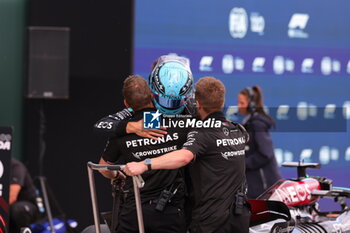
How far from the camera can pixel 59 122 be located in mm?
10297

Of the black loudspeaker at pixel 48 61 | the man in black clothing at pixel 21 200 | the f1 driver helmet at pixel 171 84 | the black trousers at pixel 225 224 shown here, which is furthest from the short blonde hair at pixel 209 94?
the black loudspeaker at pixel 48 61

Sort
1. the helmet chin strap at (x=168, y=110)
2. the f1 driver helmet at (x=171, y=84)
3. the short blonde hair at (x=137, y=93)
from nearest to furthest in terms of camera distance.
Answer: the f1 driver helmet at (x=171, y=84) → the helmet chin strap at (x=168, y=110) → the short blonde hair at (x=137, y=93)

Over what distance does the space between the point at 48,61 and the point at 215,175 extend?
523cm

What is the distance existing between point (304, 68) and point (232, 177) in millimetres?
5118

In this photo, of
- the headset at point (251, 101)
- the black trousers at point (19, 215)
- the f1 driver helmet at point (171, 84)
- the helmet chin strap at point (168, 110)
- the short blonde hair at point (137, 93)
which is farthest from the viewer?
the headset at point (251, 101)

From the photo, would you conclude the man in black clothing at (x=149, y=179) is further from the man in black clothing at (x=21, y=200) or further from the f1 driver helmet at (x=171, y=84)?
the man in black clothing at (x=21, y=200)

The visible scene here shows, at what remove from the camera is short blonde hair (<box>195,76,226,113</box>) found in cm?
511

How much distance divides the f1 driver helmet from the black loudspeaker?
501 centimetres

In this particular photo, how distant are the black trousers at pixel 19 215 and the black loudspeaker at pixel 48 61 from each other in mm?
1500

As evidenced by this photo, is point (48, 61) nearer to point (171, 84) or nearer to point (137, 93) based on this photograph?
point (137, 93)

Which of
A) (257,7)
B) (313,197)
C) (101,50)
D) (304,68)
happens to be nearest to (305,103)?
(304,68)

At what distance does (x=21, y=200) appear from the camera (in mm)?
9148

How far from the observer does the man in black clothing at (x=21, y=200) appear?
8.80 m

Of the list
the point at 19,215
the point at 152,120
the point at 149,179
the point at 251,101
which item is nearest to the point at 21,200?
the point at 19,215
